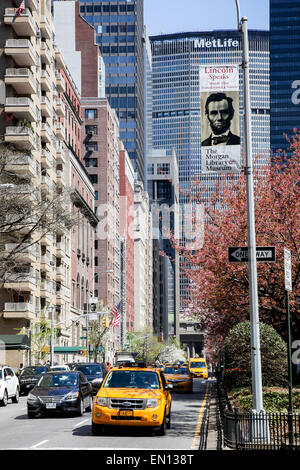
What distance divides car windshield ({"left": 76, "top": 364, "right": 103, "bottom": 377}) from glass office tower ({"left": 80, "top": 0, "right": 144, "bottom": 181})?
475 feet

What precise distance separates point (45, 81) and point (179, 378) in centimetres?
4267

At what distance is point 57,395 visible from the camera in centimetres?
2519

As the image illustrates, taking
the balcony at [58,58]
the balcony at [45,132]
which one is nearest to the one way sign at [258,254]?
the balcony at [45,132]

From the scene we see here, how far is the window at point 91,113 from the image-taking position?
130 m

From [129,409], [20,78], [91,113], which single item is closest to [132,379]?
[129,409]

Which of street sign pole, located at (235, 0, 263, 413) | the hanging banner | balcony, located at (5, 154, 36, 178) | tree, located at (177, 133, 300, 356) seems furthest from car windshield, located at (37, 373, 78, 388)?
balcony, located at (5, 154, 36, 178)

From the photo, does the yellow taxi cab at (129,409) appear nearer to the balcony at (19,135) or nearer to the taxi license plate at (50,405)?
the taxi license plate at (50,405)

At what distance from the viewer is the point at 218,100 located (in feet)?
→ 57.7

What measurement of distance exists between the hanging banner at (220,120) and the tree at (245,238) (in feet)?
36.7

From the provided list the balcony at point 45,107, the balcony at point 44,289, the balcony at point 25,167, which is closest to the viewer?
the balcony at point 25,167

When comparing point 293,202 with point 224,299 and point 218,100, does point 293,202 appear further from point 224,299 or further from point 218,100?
point 218,100

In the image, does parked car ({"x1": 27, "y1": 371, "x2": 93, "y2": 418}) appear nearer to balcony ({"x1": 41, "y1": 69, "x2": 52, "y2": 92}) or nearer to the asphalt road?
the asphalt road
